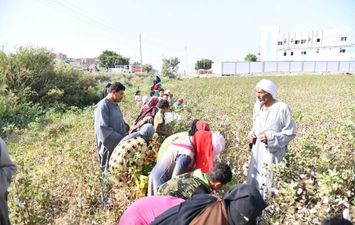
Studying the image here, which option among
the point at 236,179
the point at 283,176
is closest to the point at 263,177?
the point at 283,176

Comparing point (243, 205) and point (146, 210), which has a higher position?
point (243, 205)

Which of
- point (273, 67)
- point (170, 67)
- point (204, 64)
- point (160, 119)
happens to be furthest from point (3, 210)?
point (204, 64)

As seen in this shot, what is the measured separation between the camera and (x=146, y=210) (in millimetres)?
2393

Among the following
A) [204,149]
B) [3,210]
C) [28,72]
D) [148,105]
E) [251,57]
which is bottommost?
[3,210]

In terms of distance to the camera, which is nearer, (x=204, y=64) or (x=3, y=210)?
(x=3, y=210)

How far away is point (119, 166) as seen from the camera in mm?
3760

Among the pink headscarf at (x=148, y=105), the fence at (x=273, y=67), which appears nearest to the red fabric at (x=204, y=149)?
the pink headscarf at (x=148, y=105)

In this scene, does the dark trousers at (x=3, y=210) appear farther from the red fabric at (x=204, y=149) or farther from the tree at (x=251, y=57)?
the tree at (x=251, y=57)

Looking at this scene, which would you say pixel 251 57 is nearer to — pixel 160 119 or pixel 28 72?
pixel 28 72

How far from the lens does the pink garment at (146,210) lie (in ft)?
7.72

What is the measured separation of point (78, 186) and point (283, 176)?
2181mm

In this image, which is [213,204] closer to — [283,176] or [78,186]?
[283,176]

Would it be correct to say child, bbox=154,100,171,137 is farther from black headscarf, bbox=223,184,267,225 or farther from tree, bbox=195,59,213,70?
tree, bbox=195,59,213,70

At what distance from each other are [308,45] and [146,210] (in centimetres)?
6538
